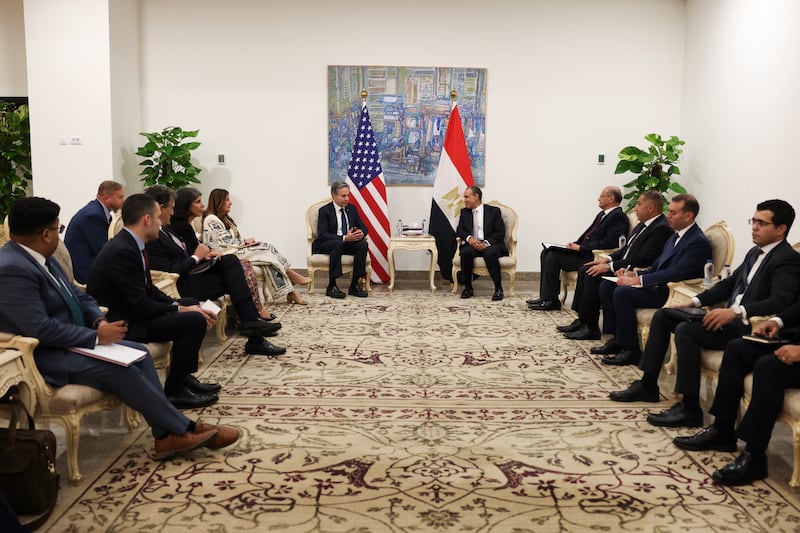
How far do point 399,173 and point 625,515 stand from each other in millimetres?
7544

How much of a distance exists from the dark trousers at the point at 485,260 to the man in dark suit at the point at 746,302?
435cm

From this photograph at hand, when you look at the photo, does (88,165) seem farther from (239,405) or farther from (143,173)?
(239,405)

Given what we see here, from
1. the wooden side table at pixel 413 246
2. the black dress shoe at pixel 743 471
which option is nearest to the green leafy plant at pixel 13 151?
the wooden side table at pixel 413 246

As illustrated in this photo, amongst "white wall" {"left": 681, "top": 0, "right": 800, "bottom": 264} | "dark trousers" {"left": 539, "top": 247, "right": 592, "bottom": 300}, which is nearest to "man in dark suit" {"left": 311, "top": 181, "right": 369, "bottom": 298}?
"dark trousers" {"left": 539, "top": 247, "right": 592, "bottom": 300}

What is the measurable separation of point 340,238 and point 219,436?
5601 mm

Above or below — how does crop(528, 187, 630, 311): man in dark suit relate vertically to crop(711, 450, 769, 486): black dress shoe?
above

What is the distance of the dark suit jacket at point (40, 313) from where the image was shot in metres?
3.50

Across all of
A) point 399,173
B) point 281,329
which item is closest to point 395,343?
point 281,329

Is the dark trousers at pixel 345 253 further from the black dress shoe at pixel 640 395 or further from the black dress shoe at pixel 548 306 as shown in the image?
the black dress shoe at pixel 640 395

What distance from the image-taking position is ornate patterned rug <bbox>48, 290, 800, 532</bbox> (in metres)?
3.31

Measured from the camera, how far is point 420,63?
1019cm

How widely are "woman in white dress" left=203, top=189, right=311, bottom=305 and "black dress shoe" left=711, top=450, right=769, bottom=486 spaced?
5076 millimetres

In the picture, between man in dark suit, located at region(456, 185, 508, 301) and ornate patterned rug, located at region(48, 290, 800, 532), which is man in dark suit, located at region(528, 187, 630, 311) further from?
ornate patterned rug, located at region(48, 290, 800, 532)

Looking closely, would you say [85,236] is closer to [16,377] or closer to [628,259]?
[16,377]
